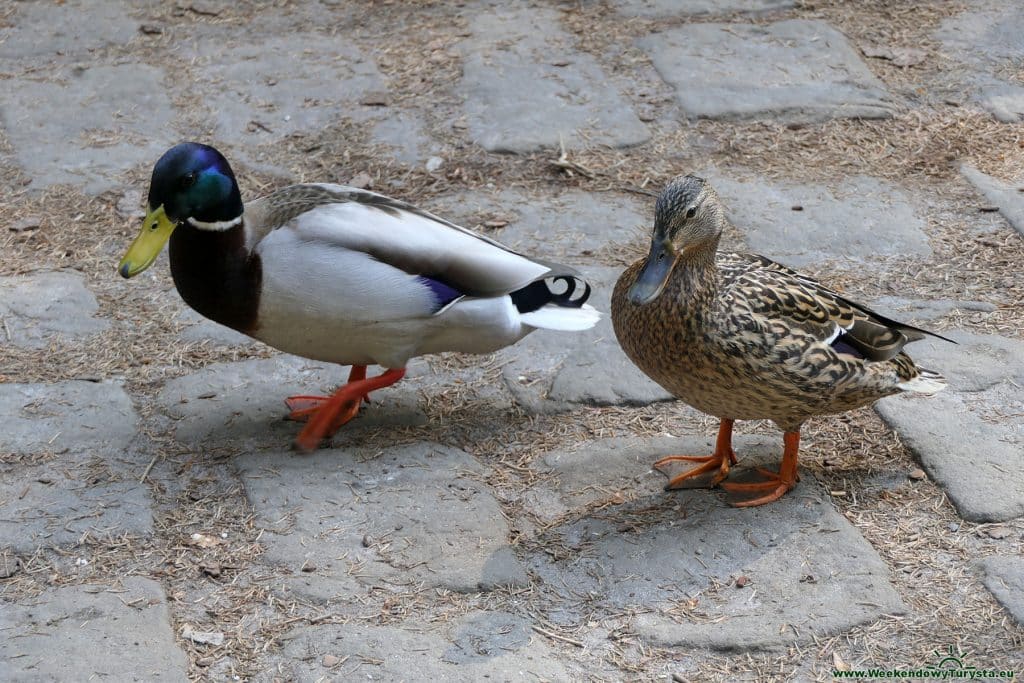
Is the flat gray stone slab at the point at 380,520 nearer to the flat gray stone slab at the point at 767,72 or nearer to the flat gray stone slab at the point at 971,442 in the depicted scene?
the flat gray stone slab at the point at 971,442

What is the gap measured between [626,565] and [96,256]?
7.90ft

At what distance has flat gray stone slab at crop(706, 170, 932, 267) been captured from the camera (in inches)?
175

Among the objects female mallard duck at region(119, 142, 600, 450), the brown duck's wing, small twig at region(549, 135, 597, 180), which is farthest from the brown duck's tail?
small twig at region(549, 135, 597, 180)

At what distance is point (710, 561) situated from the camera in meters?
3.00

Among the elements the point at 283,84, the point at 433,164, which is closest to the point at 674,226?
the point at 433,164

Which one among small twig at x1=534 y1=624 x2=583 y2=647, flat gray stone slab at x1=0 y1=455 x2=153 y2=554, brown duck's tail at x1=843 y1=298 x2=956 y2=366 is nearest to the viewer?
small twig at x1=534 y1=624 x2=583 y2=647

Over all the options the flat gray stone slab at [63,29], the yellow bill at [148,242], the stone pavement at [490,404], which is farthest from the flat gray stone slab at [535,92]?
the yellow bill at [148,242]

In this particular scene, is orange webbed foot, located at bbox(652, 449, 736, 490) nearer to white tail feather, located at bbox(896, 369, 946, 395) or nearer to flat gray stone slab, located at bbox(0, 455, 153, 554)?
white tail feather, located at bbox(896, 369, 946, 395)

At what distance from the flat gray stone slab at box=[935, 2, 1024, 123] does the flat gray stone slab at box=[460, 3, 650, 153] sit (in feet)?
5.19

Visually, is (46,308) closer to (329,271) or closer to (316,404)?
(316,404)

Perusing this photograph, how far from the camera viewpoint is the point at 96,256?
4387 mm

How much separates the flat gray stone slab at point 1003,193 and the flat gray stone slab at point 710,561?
1849 mm

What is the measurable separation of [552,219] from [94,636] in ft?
8.08

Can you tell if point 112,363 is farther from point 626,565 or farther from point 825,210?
point 825,210
